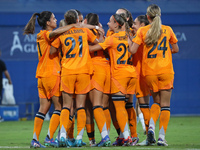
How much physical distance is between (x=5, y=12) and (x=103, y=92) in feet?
31.0

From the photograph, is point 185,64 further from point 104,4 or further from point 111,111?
point 111,111

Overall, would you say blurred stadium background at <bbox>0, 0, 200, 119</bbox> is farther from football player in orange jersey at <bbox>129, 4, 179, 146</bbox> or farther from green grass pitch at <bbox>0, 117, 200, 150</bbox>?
football player in orange jersey at <bbox>129, 4, 179, 146</bbox>

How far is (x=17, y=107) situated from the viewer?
48.6 feet

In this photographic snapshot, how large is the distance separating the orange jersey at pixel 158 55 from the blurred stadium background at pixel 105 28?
875cm

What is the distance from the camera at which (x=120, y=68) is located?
270 inches

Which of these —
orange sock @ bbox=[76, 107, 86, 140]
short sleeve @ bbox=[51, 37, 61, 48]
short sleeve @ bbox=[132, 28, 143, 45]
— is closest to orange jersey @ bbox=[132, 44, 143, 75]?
short sleeve @ bbox=[132, 28, 143, 45]

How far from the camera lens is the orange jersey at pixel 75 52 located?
6.57 metres

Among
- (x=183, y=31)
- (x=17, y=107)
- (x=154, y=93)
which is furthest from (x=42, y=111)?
(x=183, y=31)

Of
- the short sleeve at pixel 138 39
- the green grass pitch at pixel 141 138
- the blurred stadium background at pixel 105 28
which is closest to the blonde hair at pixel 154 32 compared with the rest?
the short sleeve at pixel 138 39

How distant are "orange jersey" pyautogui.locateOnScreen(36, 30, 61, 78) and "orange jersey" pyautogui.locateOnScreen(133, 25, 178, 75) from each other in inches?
52.3

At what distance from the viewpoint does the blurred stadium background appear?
15352 millimetres

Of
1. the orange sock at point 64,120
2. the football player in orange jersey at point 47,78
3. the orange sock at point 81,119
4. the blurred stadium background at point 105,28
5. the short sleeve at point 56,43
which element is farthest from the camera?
the blurred stadium background at point 105,28

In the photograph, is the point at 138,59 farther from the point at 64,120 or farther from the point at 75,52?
the point at 64,120

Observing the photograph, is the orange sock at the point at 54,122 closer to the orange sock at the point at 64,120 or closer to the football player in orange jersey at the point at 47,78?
the football player in orange jersey at the point at 47,78
